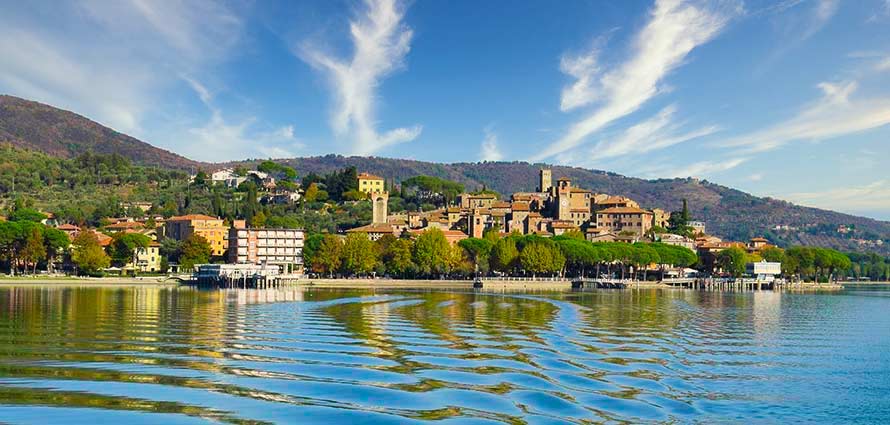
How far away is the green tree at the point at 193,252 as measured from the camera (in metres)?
95.1

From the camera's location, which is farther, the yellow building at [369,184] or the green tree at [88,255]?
the yellow building at [369,184]

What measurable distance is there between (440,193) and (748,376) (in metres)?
138

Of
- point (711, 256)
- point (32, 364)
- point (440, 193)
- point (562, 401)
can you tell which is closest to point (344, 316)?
point (32, 364)

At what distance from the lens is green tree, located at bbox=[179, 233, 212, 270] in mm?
95125

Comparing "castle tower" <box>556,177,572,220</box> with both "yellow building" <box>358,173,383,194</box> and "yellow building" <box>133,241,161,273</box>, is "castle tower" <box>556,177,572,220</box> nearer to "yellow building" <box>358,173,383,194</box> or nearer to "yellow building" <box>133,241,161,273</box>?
"yellow building" <box>358,173,383,194</box>

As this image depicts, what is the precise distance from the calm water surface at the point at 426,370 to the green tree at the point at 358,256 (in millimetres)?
53318

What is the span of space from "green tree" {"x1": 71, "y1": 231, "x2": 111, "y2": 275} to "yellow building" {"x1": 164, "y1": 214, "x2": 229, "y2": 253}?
2029 cm

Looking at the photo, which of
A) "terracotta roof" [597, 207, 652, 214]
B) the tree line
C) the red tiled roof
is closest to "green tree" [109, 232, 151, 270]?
the tree line

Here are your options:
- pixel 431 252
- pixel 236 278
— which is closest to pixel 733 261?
pixel 431 252

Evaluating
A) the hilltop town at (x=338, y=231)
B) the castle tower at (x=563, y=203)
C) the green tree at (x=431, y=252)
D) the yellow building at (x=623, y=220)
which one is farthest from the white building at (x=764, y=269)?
the green tree at (x=431, y=252)

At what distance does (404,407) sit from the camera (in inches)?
628

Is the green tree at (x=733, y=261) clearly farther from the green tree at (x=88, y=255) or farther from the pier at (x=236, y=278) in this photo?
the green tree at (x=88, y=255)

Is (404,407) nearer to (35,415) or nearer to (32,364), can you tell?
(35,415)

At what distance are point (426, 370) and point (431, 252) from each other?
7015 centimetres
